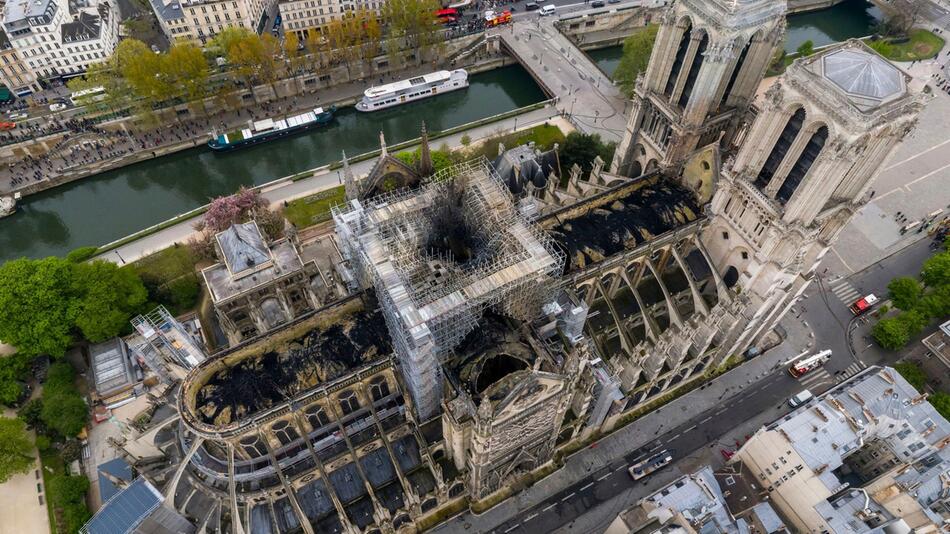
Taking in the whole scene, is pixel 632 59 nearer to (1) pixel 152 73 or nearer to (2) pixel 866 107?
(2) pixel 866 107

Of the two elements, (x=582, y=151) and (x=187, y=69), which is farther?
(x=187, y=69)

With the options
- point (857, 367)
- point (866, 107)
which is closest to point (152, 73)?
point (866, 107)

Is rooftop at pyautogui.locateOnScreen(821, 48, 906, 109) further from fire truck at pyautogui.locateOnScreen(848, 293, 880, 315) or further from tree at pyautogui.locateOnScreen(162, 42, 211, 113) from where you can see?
tree at pyautogui.locateOnScreen(162, 42, 211, 113)

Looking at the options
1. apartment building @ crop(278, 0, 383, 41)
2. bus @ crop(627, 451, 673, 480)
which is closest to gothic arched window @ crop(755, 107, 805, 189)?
bus @ crop(627, 451, 673, 480)

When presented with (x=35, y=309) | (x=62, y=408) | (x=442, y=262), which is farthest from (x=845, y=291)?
(x=35, y=309)

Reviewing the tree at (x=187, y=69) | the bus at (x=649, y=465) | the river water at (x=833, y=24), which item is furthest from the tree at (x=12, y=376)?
the river water at (x=833, y=24)

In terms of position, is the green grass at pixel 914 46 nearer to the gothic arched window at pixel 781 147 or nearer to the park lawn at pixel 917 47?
the park lawn at pixel 917 47

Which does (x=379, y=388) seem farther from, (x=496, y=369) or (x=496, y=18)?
(x=496, y=18)
